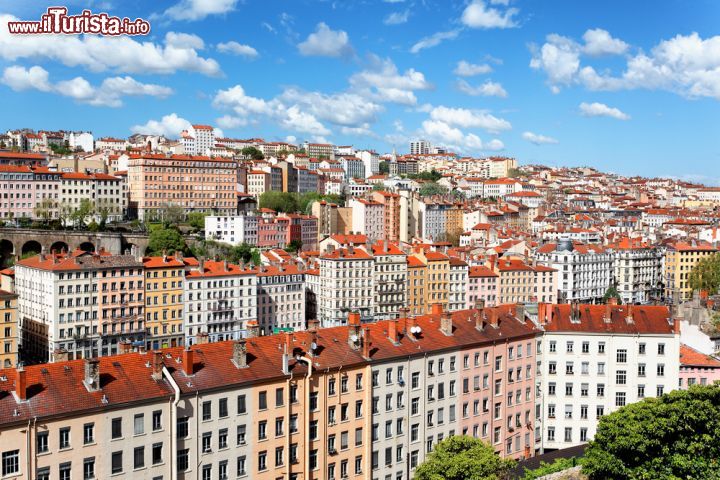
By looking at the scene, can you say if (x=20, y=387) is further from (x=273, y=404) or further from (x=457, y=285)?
(x=457, y=285)

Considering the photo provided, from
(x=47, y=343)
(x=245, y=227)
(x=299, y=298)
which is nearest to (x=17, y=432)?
(x=47, y=343)

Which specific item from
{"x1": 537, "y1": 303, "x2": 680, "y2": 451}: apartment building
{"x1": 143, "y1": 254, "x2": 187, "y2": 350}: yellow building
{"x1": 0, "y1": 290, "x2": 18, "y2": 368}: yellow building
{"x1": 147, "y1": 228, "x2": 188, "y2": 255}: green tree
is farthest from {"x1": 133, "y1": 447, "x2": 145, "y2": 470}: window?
{"x1": 147, "y1": 228, "x2": 188, "y2": 255}: green tree

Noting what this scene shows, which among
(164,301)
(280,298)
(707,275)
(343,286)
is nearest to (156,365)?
(164,301)

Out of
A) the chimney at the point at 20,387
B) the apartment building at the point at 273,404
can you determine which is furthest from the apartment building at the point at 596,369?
the chimney at the point at 20,387

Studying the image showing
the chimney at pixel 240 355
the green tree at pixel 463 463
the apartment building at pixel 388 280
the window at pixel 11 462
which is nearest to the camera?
the window at pixel 11 462

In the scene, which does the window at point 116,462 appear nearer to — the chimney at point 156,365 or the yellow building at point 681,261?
the chimney at point 156,365

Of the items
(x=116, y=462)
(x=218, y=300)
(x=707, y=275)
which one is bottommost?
(x=116, y=462)
